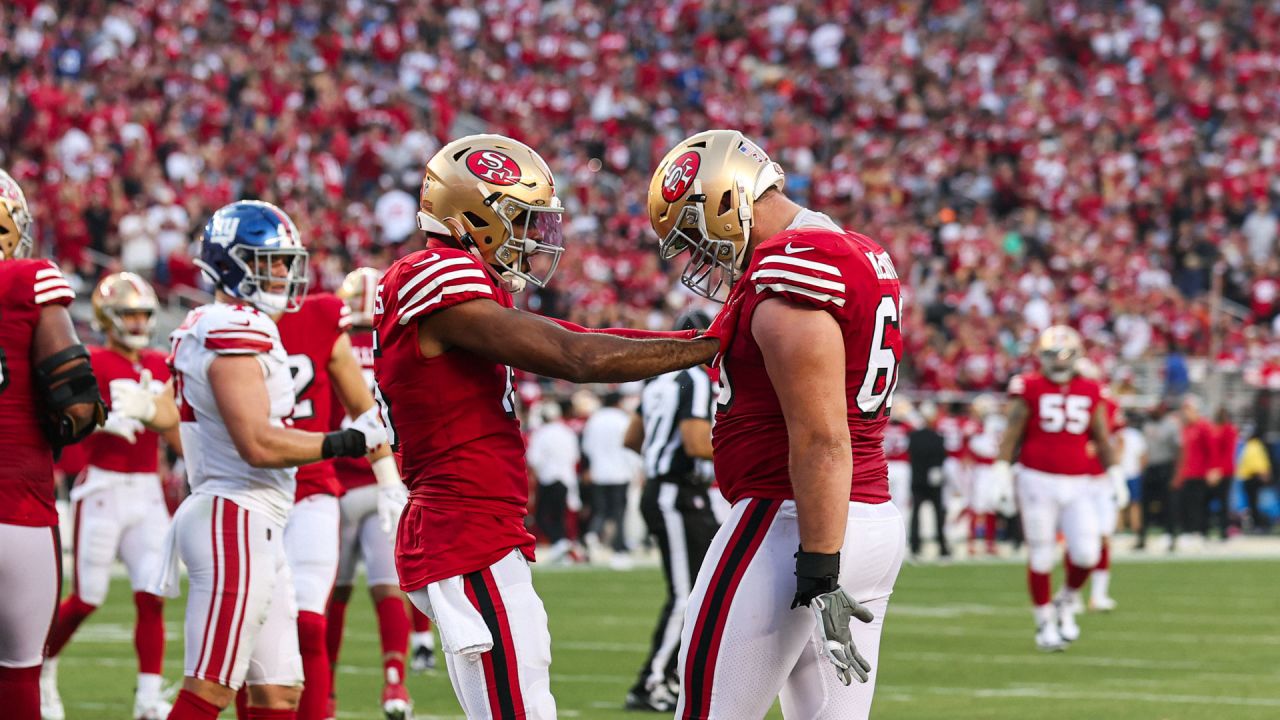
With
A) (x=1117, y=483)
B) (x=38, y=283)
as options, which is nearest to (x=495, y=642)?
(x=38, y=283)

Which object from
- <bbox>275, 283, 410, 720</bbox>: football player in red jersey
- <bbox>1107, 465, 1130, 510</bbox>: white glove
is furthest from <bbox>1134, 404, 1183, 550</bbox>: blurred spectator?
<bbox>275, 283, 410, 720</bbox>: football player in red jersey

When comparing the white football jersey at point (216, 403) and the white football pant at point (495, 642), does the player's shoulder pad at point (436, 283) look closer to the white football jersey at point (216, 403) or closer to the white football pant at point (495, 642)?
the white football pant at point (495, 642)

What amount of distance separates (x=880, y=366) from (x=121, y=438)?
5511 mm

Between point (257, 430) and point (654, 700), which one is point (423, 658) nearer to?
point (654, 700)

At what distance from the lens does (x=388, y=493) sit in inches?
263

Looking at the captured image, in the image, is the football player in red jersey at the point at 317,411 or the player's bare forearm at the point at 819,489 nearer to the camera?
the player's bare forearm at the point at 819,489

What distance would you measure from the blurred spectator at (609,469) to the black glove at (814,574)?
50.1 ft

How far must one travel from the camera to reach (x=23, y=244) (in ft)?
17.9

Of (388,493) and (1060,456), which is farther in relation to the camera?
(1060,456)

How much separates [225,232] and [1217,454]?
709 inches

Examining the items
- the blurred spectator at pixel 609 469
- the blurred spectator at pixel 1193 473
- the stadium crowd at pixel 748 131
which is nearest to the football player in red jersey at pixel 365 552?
the blurred spectator at pixel 609 469

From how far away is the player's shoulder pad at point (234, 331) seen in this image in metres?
5.40

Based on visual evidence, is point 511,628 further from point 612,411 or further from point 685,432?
point 612,411

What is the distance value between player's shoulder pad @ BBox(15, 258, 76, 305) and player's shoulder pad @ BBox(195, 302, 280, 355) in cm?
42
